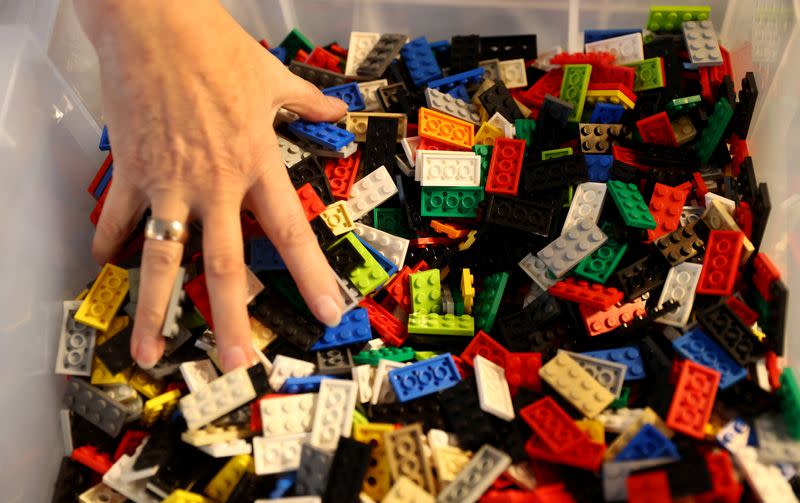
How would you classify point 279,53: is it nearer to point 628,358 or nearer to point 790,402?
point 628,358

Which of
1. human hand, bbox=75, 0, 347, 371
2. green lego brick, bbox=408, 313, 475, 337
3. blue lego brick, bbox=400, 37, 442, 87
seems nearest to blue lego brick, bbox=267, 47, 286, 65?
blue lego brick, bbox=400, 37, 442, 87

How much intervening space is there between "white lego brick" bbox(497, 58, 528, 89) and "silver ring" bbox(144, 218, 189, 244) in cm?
91

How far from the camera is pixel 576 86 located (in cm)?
140

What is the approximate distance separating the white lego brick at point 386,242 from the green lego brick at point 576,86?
0.49 meters

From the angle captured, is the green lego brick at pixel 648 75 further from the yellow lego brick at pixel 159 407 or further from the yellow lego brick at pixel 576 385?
the yellow lego brick at pixel 159 407

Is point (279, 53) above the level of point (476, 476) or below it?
above

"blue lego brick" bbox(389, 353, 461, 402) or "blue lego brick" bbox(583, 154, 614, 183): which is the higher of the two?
"blue lego brick" bbox(583, 154, 614, 183)

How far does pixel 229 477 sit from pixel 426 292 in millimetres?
501

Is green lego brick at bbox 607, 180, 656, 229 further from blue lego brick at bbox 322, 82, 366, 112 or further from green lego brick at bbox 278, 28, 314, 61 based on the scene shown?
green lego brick at bbox 278, 28, 314, 61

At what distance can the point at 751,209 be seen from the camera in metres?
1.21

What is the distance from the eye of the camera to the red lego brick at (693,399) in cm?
98

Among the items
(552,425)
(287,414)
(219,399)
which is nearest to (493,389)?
(552,425)

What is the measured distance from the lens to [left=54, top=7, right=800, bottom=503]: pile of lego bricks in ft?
3.28

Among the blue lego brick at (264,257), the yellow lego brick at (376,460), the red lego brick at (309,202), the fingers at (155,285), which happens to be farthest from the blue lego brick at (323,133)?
the yellow lego brick at (376,460)
